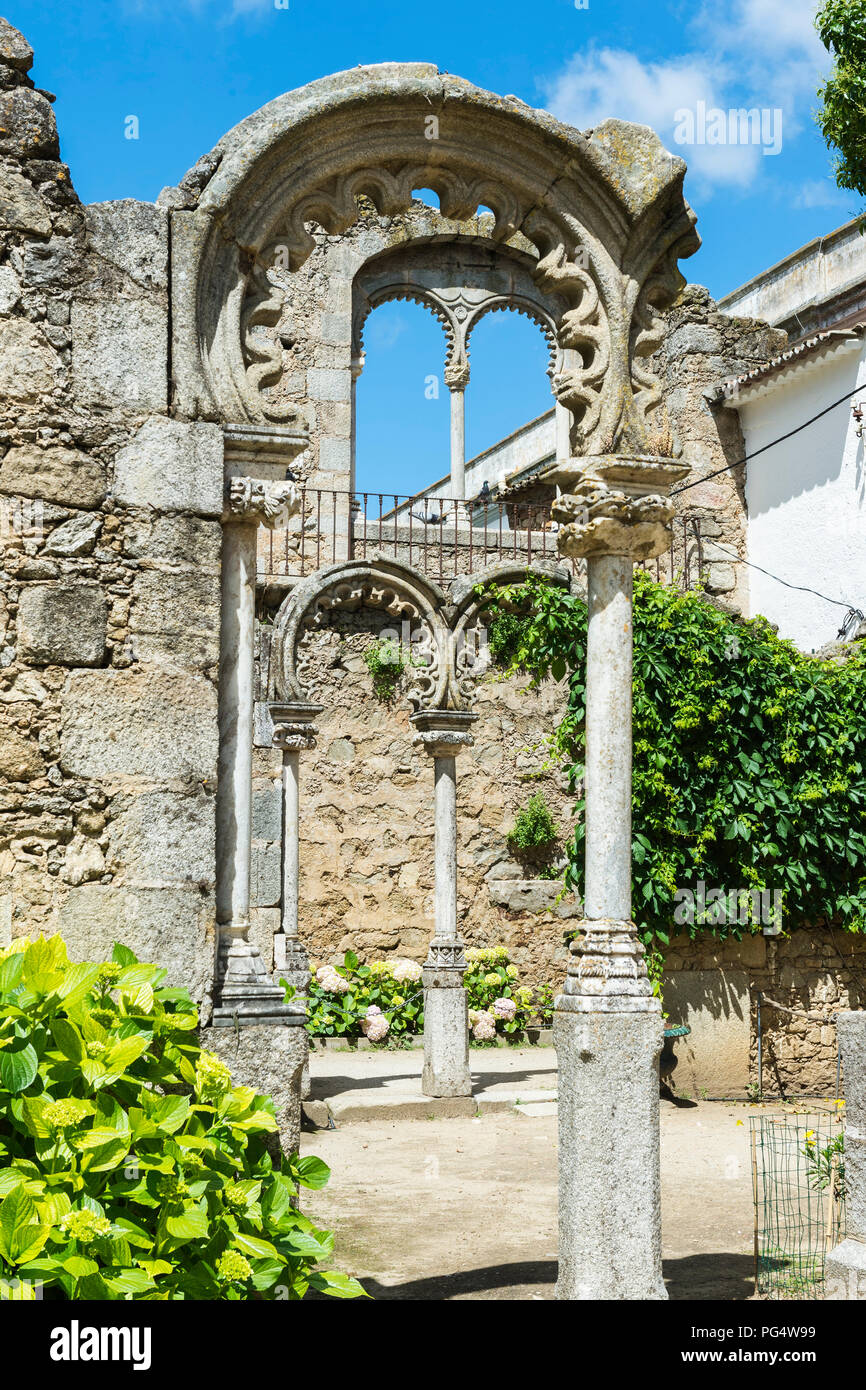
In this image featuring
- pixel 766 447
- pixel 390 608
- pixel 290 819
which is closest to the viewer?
pixel 290 819

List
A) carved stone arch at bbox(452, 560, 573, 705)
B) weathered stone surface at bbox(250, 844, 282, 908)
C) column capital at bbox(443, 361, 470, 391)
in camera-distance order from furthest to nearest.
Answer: column capital at bbox(443, 361, 470, 391)
weathered stone surface at bbox(250, 844, 282, 908)
carved stone arch at bbox(452, 560, 573, 705)

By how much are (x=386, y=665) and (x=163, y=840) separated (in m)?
8.95

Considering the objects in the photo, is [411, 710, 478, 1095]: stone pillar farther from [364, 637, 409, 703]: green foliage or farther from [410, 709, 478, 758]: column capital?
[364, 637, 409, 703]: green foliage

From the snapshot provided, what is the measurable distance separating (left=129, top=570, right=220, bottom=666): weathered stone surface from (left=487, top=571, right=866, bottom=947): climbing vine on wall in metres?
5.11

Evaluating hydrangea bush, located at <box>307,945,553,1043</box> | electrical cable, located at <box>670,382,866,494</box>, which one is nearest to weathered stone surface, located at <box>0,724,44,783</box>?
hydrangea bush, located at <box>307,945,553,1043</box>

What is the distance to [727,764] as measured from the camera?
30.6ft

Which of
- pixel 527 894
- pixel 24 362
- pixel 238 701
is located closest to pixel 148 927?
pixel 238 701

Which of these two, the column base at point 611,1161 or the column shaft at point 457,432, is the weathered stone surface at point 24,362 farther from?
the column shaft at point 457,432

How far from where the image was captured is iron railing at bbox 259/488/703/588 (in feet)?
41.9

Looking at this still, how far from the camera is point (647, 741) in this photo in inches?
362

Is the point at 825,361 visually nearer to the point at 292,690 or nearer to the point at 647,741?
the point at 647,741

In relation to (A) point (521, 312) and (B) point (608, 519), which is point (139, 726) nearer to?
(B) point (608, 519)

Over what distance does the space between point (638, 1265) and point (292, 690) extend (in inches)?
246
